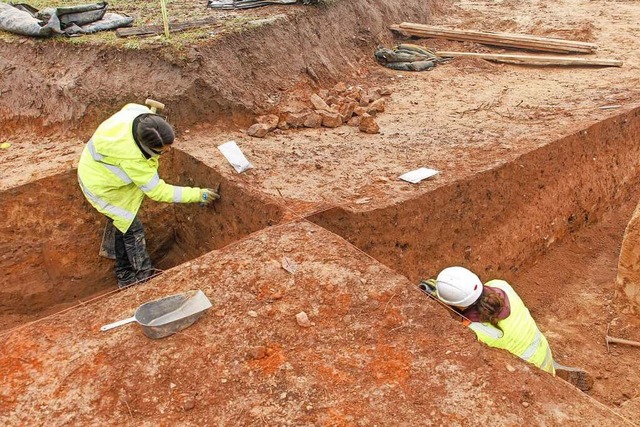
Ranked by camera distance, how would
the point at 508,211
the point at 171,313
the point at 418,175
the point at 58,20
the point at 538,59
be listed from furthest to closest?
the point at 538,59, the point at 58,20, the point at 508,211, the point at 418,175, the point at 171,313

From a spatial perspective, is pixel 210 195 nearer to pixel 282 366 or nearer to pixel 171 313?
pixel 171 313

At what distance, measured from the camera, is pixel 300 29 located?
789 cm

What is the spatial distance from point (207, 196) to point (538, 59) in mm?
6482

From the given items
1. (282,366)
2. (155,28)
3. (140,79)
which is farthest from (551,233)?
(155,28)

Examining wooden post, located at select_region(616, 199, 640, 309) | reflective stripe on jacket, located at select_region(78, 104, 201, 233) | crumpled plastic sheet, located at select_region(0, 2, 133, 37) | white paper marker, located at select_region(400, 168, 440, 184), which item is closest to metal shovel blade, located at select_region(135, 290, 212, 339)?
reflective stripe on jacket, located at select_region(78, 104, 201, 233)

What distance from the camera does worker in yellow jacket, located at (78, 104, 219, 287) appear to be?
14.3 feet

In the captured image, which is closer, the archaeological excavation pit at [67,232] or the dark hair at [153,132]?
the dark hair at [153,132]

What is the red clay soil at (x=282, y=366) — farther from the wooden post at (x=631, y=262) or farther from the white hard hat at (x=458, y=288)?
the wooden post at (x=631, y=262)

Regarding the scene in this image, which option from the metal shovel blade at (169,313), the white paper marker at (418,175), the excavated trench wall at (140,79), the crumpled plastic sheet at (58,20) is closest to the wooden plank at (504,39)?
the excavated trench wall at (140,79)

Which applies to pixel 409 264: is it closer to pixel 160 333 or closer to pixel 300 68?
pixel 160 333

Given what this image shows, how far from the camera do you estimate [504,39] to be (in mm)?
9625

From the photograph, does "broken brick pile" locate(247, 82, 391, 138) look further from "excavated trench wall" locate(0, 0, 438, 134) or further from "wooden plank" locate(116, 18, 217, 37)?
"wooden plank" locate(116, 18, 217, 37)

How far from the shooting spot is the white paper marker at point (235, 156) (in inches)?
214

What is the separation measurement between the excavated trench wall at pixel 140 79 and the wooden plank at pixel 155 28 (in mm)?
423
